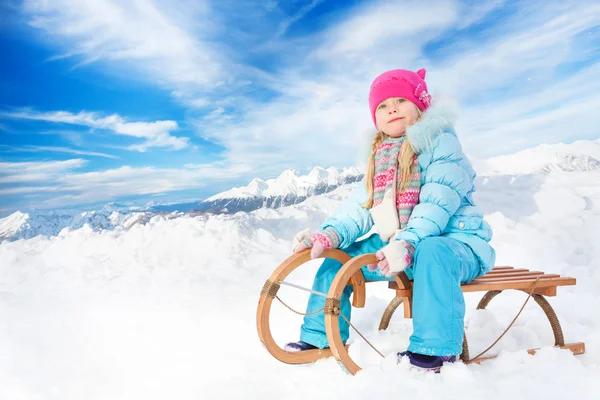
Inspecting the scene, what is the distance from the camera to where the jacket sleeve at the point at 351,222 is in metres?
2.40

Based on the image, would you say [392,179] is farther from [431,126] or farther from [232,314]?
[232,314]

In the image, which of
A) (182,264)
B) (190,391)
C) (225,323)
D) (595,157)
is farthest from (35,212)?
(595,157)

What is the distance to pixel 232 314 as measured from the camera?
345 cm

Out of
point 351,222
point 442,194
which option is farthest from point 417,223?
point 351,222

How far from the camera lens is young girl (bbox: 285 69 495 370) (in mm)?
1932

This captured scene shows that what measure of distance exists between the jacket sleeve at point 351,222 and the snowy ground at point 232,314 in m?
0.47

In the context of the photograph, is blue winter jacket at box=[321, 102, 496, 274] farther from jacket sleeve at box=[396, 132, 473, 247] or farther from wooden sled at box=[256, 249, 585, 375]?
wooden sled at box=[256, 249, 585, 375]

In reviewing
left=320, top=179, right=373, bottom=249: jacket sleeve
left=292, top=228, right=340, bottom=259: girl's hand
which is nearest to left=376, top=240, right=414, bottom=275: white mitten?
left=292, top=228, right=340, bottom=259: girl's hand

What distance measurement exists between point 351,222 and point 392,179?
11.0 inches

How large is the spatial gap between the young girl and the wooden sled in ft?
0.17

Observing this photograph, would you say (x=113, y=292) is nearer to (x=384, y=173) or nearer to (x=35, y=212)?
(x=384, y=173)

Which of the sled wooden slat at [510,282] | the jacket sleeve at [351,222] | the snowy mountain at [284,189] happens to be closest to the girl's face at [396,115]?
the jacket sleeve at [351,222]

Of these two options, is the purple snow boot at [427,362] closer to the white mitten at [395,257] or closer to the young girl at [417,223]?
the young girl at [417,223]

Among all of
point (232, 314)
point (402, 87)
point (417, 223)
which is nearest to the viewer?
point (417, 223)
